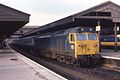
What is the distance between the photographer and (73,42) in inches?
771

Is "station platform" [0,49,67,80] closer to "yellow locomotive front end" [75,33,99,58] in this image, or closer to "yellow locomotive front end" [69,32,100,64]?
"yellow locomotive front end" [69,32,100,64]

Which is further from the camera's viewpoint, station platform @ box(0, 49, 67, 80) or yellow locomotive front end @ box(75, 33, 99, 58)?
yellow locomotive front end @ box(75, 33, 99, 58)

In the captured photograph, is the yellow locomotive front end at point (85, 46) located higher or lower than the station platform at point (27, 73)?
higher

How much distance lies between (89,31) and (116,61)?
284 cm

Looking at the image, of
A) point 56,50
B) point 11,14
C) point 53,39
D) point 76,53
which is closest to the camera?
point 76,53

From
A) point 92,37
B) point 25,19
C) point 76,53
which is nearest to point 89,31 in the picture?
point 92,37

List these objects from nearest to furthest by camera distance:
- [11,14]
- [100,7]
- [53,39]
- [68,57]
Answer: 1. [68,57]
2. [53,39]
3. [11,14]
4. [100,7]

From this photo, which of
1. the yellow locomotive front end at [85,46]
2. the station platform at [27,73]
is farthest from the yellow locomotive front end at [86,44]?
the station platform at [27,73]

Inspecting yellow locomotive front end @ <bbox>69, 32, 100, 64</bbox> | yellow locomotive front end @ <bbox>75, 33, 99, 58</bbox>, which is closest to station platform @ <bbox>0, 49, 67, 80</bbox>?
yellow locomotive front end @ <bbox>69, 32, 100, 64</bbox>

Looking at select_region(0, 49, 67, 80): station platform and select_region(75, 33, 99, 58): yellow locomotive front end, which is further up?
select_region(75, 33, 99, 58): yellow locomotive front end

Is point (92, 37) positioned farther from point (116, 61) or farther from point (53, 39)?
point (53, 39)

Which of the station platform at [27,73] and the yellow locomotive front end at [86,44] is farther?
the yellow locomotive front end at [86,44]

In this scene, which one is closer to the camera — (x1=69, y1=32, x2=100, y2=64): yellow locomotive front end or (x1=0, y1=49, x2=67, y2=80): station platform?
(x1=0, y1=49, x2=67, y2=80): station platform

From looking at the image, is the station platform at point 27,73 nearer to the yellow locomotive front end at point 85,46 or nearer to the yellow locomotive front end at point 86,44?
the yellow locomotive front end at point 85,46
